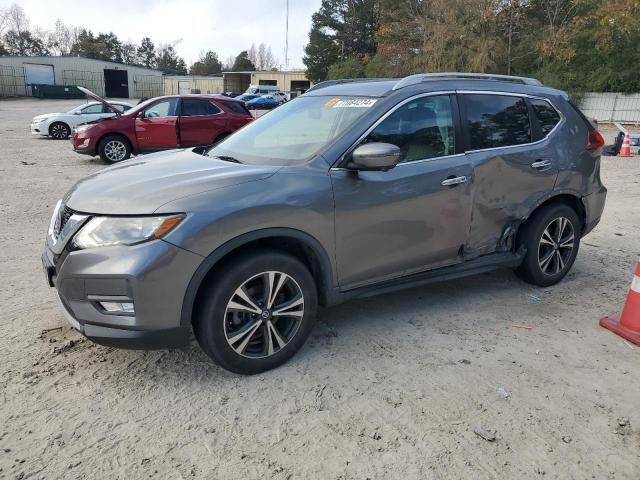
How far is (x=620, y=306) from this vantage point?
4.35 m

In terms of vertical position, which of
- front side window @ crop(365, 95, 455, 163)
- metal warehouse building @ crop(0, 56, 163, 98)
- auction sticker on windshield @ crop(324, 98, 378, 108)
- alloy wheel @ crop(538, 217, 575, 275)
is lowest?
alloy wheel @ crop(538, 217, 575, 275)

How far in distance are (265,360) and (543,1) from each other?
35990 millimetres

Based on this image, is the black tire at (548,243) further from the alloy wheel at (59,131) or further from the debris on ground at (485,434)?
the alloy wheel at (59,131)

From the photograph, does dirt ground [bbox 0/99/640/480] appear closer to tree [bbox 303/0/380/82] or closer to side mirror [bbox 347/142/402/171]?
side mirror [bbox 347/142/402/171]

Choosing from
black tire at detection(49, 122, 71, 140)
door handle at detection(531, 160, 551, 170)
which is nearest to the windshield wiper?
door handle at detection(531, 160, 551, 170)

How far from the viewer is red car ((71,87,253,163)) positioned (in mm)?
11789

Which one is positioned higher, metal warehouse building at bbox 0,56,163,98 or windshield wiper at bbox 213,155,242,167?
metal warehouse building at bbox 0,56,163,98

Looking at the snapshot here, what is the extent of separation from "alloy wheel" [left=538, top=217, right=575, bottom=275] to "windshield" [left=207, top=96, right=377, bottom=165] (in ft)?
6.84

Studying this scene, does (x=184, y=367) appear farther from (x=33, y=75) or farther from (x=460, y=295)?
(x=33, y=75)

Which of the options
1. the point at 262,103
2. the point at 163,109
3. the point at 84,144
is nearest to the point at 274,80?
the point at 262,103

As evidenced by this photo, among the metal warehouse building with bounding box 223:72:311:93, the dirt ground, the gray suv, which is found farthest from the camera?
the metal warehouse building with bounding box 223:72:311:93

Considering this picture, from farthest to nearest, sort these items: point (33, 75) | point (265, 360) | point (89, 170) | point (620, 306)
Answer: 1. point (33, 75)
2. point (89, 170)
3. point (620, 306)
4. point (265, 360)

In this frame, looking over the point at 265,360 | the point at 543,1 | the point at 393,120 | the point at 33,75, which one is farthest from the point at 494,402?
the point at 33,75

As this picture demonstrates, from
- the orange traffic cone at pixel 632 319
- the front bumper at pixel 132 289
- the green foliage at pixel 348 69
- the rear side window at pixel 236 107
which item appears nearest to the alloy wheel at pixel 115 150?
the rear side window at pixel 236 107
